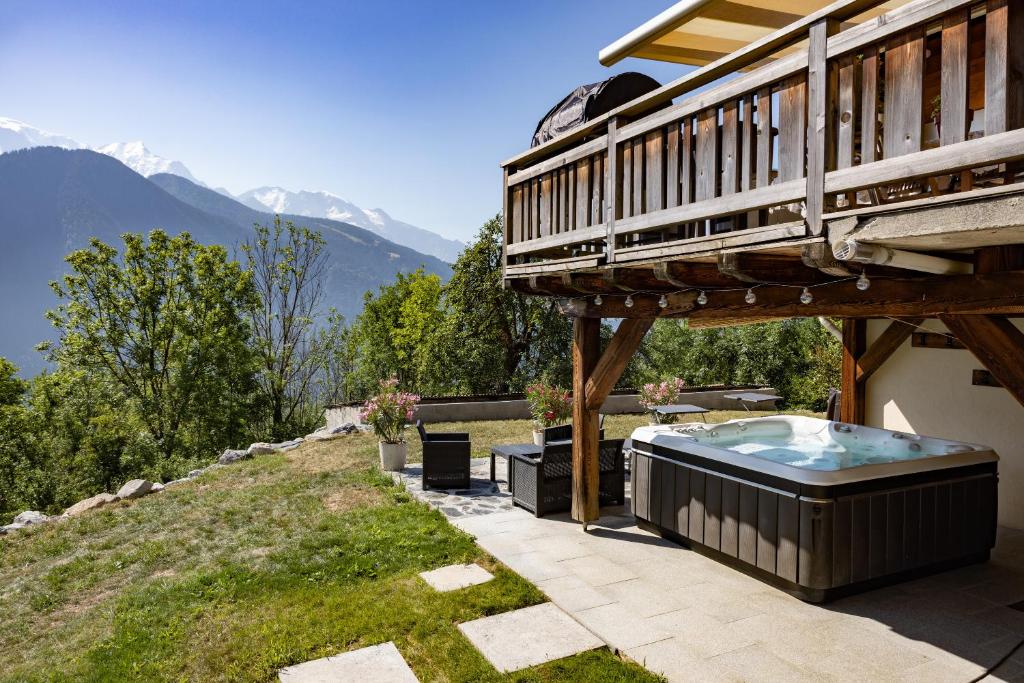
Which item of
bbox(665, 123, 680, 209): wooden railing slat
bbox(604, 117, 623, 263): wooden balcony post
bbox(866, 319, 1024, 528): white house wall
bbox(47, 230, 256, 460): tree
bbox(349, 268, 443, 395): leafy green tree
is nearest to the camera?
bbox(665, 123, 680, 209): wooden railing slat

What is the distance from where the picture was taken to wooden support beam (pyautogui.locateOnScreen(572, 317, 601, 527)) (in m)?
6.52

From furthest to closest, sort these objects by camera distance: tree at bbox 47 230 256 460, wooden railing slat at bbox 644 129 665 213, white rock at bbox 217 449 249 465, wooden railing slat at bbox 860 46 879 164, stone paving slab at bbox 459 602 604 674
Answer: tree at bbox 47 230 256 460 → white rock at bbox 217 449 249 465 → wooden railing slat at bbox 644 129 665 213 → stone paving slab at bbox 459 602 604 674 → wooden railing slat at bbox 860 46 879 164

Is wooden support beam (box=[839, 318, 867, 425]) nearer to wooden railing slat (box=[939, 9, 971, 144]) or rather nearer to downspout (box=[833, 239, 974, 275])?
downspout (box=[833, 239, 974, 275])

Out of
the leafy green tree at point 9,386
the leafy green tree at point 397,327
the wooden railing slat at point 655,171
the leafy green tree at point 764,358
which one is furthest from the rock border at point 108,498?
the leafy green tree at point 397,327

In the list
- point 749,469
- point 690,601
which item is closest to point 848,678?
point 690,601

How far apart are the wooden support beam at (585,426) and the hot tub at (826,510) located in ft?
1.99

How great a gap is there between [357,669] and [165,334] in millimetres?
19986

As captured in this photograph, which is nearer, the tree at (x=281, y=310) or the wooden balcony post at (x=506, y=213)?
the wooden balcony post at (x=506, y=213)

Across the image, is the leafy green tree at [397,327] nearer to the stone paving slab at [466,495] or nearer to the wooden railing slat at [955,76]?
the stone paving slab at [466,495]

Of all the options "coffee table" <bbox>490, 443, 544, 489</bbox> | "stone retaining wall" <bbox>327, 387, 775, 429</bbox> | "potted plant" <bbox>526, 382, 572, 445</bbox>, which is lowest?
"stone retaining wall" <bbox>327, 387, 775, 429</bbox>

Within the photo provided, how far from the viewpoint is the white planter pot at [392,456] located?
927 centimetres

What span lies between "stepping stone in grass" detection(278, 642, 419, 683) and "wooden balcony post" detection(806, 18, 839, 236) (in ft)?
11.6

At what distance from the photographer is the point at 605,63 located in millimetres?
5484

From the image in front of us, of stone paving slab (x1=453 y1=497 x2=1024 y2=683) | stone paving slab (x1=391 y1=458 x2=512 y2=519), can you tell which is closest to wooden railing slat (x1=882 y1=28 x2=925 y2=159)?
stone paving slab (x1=453 y1=497 x2=1024 y2=683)
